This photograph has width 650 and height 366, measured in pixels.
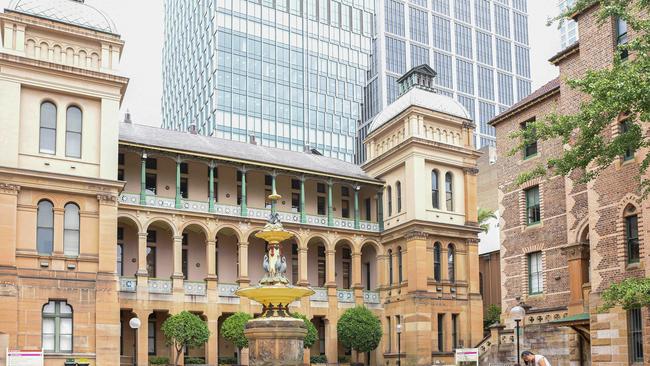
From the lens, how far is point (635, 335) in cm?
2767

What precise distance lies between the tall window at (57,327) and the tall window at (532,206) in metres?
21.7

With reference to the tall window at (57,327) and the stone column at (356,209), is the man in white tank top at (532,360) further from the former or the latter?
the stone column at (356,209)

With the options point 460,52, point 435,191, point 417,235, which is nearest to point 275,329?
point 417,235

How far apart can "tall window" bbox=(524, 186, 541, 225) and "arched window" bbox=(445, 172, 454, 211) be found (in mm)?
11229

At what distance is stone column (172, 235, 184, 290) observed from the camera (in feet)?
145

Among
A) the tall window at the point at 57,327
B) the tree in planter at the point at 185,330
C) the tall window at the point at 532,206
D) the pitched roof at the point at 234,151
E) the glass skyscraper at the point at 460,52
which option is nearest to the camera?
the tall window at the point at 57,327

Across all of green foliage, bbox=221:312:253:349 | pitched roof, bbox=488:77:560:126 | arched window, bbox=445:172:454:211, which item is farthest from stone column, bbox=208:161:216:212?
pitched roof, bbox=488:77:560:126

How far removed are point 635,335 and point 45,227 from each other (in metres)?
25.7

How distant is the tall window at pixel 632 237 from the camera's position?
28.3m

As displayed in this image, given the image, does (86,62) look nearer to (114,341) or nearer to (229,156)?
(229,156)

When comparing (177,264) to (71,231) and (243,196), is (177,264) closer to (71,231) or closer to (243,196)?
(243,196)

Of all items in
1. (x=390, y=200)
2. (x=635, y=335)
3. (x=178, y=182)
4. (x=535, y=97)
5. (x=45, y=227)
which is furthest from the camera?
(x=390, y=200)

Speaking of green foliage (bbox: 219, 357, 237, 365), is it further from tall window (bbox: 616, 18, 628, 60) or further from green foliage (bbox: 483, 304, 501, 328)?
tall window (bbox: 616, 18, 628, 60)

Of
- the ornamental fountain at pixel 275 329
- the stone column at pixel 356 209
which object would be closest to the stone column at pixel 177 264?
the stone column at pixel 356 209
